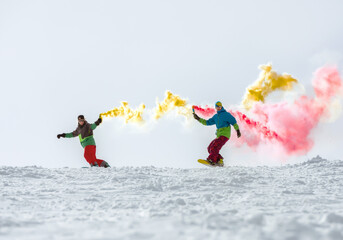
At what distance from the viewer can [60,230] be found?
386 cm

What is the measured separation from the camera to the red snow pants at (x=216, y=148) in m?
11.1

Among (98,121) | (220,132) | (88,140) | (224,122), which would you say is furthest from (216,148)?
(88,140)

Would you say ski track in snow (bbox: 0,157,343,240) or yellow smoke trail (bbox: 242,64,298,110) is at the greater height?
yellow smoke trail (bbox: 242,64,298,110)

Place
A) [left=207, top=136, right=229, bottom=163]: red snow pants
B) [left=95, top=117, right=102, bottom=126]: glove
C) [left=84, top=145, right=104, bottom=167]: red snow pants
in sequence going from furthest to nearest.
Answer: [left=95, top=117, right=102, bottom=126]: glove, [left=84, top=145, right=104, bottom=167]: red snow pants, [left=207, top=136, right=229, bottom=163]: red snow pants

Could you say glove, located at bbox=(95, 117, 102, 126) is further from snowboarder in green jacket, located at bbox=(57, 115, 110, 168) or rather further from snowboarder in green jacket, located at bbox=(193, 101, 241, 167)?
snowboarder in green jacket, located at bbox=(193, 101, 241, 167)

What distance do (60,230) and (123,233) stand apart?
0.68m

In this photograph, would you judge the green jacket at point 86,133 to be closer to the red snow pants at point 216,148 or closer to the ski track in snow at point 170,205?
the ski track in snow at point 170,205

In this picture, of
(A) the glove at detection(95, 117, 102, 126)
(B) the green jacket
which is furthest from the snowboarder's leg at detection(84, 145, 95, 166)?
(A) the glove at detection(95, 117, 102, 126)

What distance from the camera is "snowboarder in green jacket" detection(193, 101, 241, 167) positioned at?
11.2 metres

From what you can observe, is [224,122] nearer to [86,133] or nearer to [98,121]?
[98,121]

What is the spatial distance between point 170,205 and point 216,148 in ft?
20.8

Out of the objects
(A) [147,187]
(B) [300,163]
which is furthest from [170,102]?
(A) [147,187]

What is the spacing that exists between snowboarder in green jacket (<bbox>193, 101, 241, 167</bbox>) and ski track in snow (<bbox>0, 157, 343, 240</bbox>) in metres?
2.42

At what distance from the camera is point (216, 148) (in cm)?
1119
